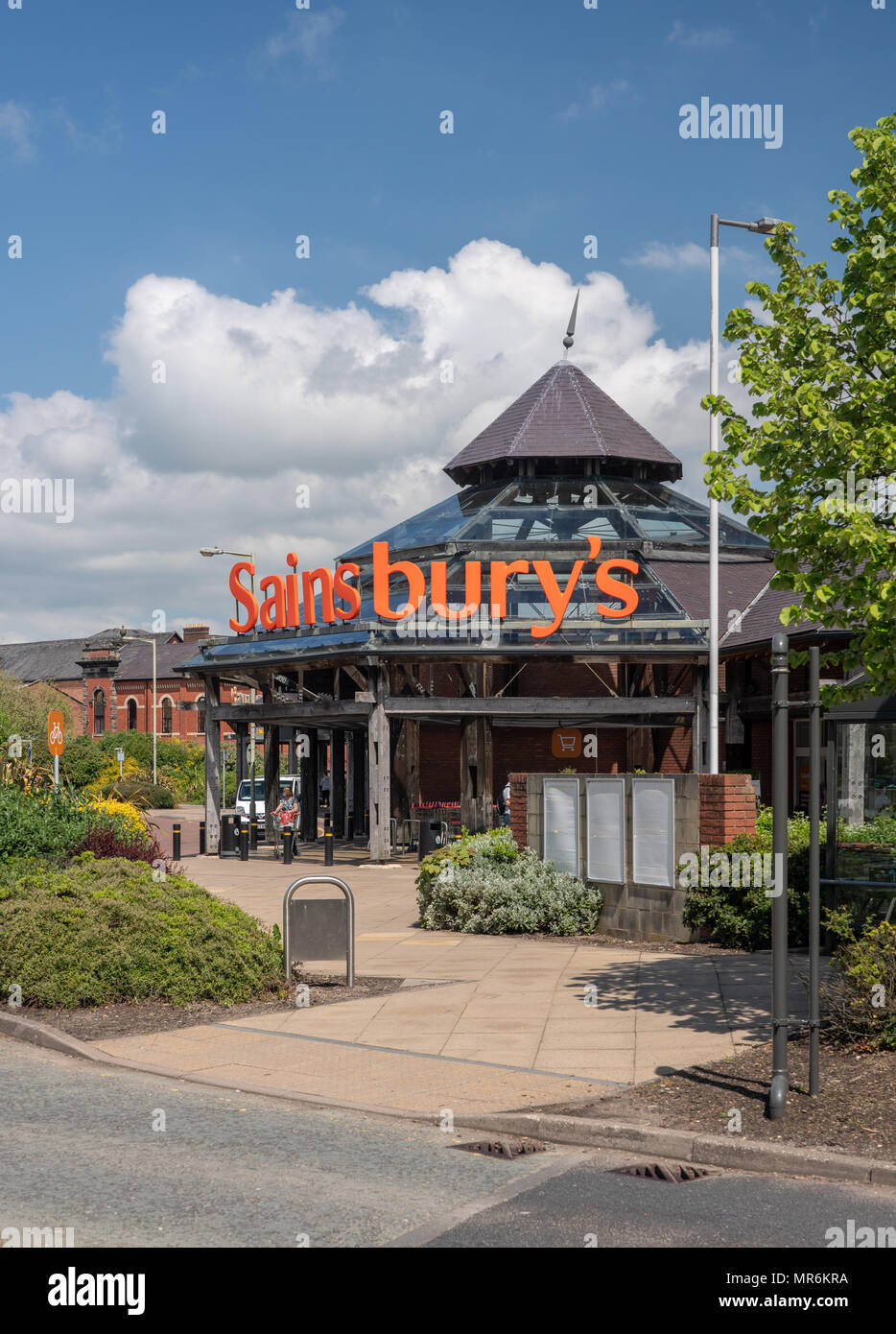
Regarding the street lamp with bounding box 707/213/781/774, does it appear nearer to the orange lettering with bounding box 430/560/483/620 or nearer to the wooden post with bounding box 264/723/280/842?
the orange lettering with bounding box 430/560/483/620

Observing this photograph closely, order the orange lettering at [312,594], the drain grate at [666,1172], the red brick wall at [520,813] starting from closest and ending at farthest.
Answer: the drain grate at [666,1172] < the red brick wall at [520,813] < the orange lettering at [312,594]

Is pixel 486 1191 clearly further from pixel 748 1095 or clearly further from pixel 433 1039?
pixel 433 1039

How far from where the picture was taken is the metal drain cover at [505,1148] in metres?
7.61

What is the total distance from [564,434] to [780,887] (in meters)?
32.4

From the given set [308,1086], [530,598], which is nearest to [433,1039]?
[308,1086]

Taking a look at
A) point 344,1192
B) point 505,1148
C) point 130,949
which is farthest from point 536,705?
point 344,1192

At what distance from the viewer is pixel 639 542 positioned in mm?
34156

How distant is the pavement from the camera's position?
909 cm

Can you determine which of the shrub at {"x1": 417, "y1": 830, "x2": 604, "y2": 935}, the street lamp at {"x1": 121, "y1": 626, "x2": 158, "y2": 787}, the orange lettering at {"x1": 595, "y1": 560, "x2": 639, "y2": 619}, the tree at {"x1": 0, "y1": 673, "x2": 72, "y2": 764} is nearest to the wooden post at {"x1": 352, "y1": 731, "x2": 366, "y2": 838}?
the orange lettering at {"x1": 595, "y1": 560, "x2": 639, "y2": 619}

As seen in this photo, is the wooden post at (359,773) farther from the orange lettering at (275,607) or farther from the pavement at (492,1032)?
the pavement at (492,1032)

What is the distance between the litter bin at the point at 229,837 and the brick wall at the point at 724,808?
18465mm

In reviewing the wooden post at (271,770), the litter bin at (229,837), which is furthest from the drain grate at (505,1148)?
the wooden post at (271,770)

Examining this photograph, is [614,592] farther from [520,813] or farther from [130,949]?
[130,949]
